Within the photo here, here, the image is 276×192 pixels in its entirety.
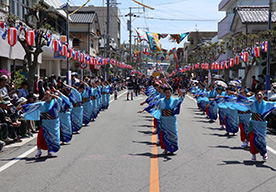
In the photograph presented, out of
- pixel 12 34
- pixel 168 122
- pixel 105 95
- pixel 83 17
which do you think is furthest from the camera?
pixel 83 17

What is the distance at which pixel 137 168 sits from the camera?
713 cm

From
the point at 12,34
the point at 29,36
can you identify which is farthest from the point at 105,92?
the point at 12,34

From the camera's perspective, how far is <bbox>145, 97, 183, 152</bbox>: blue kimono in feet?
27.7

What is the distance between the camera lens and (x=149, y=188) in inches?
228

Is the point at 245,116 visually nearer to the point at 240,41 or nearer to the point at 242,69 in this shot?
the point at 240,41

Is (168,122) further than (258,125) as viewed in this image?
Yes

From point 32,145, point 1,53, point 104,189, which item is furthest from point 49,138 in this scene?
point 1,53

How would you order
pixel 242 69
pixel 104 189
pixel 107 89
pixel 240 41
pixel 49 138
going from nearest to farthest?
pixel 104 189 < pixel 49 138 < pixel 107 89 < pixel 240 41 < pixel 242 69

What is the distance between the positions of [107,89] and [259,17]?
22.3m

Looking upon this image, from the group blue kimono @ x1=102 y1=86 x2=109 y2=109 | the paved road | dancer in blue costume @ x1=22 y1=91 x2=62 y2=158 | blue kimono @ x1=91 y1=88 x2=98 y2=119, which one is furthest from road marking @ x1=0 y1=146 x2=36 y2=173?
blue kimono @ x1=102 y1=86 x2=109 y2=109

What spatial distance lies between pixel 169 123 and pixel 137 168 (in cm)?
172

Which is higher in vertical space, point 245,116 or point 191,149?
point 245,116

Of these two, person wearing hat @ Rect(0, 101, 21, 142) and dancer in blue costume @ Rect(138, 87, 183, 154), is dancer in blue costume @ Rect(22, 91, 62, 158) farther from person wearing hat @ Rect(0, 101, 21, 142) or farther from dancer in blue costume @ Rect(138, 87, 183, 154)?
dancer in blue costume @ Rect(138, 87, 183, 154)

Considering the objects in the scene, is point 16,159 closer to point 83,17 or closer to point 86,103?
point 86,103
